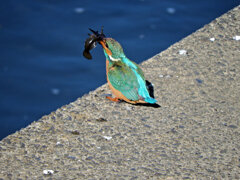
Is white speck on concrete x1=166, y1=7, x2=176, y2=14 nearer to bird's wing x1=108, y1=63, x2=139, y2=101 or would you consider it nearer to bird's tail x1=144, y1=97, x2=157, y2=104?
bird's wing x1=108, y1=63, x2=139, y2=101

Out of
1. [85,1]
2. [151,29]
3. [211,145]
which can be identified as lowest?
[211,145]

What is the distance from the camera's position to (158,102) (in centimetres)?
379

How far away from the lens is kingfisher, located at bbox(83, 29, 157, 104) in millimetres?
3654

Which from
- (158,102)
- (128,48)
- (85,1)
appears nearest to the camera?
(158,102)

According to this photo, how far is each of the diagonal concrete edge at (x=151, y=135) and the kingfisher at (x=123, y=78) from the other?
0.12m

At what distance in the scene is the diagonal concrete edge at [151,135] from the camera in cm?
304

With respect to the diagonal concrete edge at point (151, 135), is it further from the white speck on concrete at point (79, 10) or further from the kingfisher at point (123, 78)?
the white speck on concrete at point (79, 10)

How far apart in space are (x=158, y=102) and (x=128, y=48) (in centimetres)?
386

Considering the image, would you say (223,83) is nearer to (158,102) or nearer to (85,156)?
(158,102)

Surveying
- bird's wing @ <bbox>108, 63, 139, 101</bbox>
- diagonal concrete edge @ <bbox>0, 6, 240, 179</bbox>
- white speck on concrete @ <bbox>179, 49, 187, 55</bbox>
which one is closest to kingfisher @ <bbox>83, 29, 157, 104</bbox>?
bird's wing @ <bbox>108, 63, 139, 101</bbox>

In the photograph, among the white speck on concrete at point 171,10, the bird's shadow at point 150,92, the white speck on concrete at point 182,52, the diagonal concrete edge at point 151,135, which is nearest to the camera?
the diagonal concrete edge at point 151,135

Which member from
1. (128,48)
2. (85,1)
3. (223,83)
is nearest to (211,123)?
(223,83)

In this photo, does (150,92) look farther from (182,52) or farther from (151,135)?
(182,52)

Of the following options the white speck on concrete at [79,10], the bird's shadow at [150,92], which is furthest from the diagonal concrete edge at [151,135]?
the white speck on concrete at [79,10]
